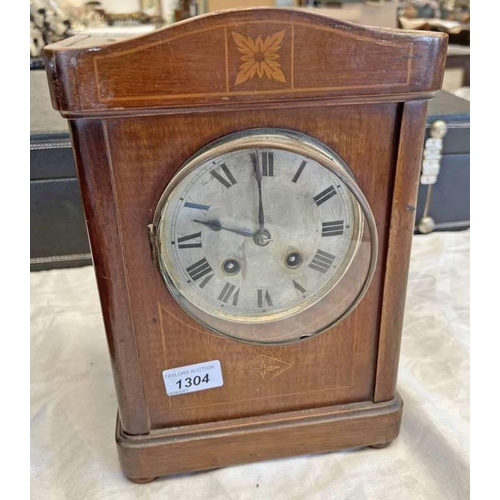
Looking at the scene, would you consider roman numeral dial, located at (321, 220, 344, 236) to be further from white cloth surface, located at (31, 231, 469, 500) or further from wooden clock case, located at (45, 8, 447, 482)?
white cloth surface, located at (31, 231, 469, 500)

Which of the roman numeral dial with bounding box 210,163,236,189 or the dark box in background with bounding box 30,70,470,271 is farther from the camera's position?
the dark box in background with bounding box 30,70,470,271

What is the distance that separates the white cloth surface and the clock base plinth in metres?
0.03

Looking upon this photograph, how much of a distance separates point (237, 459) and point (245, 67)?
0.59 meters

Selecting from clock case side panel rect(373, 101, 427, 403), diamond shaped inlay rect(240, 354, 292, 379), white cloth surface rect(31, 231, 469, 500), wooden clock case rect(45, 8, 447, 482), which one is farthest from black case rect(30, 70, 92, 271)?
clock case side panel rect(373, 101, 427, 403)

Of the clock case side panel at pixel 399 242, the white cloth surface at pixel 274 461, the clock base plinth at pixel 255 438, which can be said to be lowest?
the white cloth surface at pixel 274 461

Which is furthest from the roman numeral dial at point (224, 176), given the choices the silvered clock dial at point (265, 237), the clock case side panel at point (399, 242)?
the clock case side panel at point (399, 242)

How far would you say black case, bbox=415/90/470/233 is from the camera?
144 centimetres

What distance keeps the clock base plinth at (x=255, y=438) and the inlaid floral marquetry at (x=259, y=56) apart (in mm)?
505

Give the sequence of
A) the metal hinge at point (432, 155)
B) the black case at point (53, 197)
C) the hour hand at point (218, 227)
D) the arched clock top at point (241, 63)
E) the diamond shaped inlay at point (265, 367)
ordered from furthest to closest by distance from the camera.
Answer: the metal hinge at point (432, 155), the black case at point (53, 197), the diamond shaped inlay at point (265, 367), the hour hand at point (218, 227), the arched clock top at point (241, 63)

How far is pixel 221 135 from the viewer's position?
0.67m

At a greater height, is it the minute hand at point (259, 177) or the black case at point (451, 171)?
the minute hand at point (259, 177)

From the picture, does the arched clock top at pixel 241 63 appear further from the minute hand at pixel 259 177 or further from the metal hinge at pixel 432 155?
the metal hinge at pixel 432 155

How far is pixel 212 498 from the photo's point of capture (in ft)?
2.71

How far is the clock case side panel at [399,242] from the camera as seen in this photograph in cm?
70
